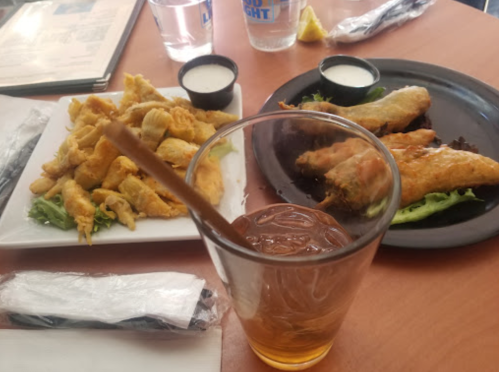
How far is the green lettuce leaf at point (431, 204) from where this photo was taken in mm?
743

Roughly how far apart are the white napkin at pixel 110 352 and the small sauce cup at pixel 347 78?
2.22ft

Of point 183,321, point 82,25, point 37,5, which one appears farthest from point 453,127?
point 37,5

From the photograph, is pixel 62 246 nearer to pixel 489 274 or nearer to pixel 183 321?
pixel 183 321

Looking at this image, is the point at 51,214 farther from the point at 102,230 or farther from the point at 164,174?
the point at 164,174

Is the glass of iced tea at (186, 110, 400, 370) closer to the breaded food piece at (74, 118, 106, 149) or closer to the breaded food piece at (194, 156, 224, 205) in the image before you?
the breaded food piece at (194, 156, 224, 205)

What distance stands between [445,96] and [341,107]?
29 centimetres

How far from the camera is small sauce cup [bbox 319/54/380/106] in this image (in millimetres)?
1035

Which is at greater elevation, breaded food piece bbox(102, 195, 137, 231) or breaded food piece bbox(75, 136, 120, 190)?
breaded food piece bbox(75, 136, 120, 190)

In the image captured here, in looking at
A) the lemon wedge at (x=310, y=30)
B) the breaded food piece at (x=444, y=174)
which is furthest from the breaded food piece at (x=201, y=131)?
the lemon wedge at (x=310, y=30)

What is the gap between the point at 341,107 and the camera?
990 millimetres

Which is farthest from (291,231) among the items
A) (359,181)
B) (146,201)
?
(146,201)

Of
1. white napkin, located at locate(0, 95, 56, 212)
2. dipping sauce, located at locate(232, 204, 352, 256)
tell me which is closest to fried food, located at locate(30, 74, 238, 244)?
white napkin, located at locate(0, 95, 56, 212)

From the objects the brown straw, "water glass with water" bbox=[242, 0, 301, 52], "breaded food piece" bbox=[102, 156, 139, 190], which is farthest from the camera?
"water glass with water" bbox=[242, 0, 301, 52]

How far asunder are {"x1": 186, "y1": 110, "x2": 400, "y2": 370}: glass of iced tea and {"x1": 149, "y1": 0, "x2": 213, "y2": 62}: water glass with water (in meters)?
0.68
